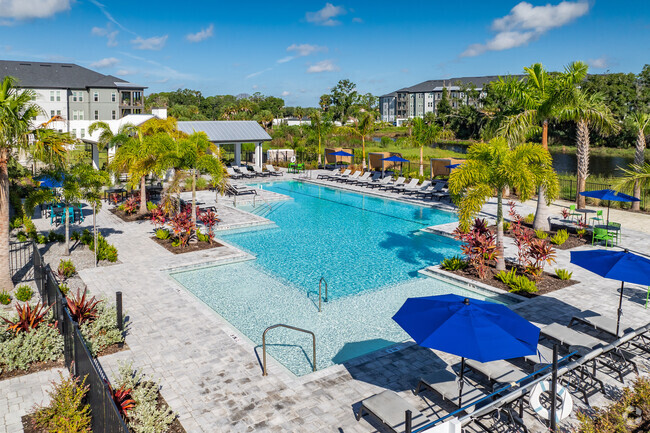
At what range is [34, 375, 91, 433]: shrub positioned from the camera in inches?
253

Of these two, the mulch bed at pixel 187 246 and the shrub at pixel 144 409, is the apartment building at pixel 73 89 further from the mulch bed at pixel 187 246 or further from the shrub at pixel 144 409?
the shrub at pixel 144 409

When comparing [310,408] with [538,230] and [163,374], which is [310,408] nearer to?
[163,374]

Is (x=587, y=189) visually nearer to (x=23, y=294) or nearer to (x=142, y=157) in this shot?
(x=142, y=157)

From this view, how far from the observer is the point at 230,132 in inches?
1425

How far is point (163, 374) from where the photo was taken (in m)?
8.42

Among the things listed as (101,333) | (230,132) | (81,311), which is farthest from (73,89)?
(101,333)

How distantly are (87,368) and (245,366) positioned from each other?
8.97ft

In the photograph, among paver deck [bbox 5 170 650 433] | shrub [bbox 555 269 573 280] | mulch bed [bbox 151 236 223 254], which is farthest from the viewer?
mulch bed [bbox 151 236 223 254]

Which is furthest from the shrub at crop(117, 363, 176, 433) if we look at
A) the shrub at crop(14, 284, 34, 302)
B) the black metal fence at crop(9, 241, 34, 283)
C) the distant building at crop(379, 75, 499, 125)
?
the distant building at crop(379, 75, 499, 125)

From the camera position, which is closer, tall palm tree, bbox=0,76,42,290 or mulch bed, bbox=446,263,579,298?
tall palm tree, bbox=0,76,42,290

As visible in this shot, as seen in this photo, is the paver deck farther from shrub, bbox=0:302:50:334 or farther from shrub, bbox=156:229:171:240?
shrub, bbox=156:229:171:240

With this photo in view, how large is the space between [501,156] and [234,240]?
413 inches

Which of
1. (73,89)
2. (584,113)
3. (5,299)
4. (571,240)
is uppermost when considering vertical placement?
(73,89)

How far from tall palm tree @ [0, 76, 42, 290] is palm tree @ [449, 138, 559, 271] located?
414 inches
